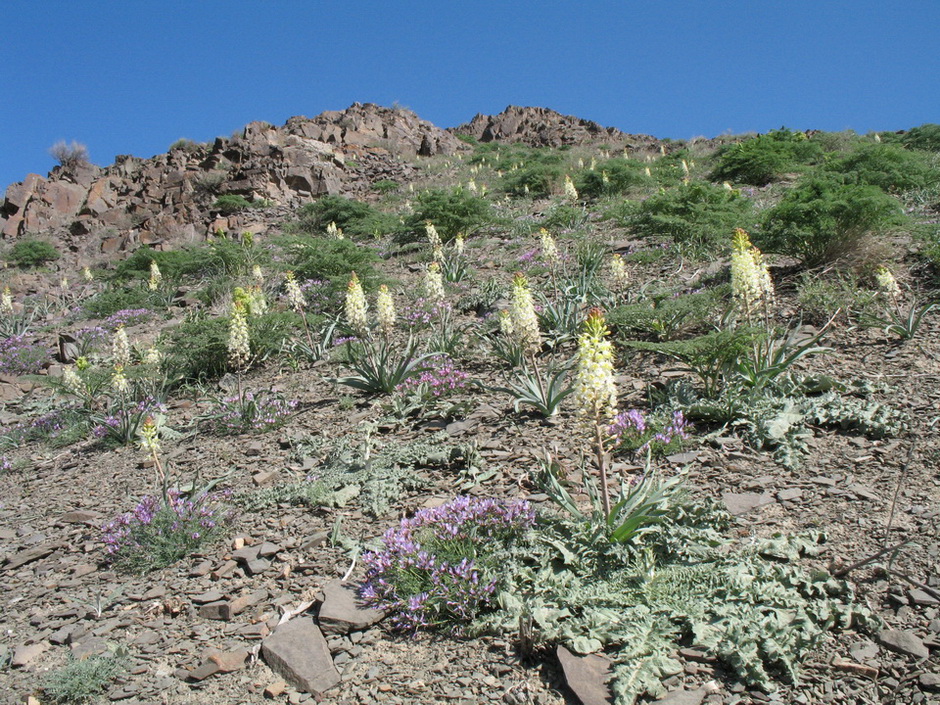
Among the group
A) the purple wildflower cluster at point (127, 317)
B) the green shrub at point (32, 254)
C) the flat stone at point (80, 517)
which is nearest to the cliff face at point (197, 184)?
the green shrub at point (32, 254)

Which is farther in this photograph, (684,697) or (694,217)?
(694,217)

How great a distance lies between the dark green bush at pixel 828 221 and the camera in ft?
22.8

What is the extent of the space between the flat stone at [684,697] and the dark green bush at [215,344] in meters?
7.34

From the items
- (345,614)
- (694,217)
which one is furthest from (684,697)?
(694,217)

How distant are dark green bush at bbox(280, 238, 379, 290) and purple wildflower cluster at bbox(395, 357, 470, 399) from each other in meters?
4.13

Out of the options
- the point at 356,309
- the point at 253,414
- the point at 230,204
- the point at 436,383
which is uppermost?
the point at 230,204

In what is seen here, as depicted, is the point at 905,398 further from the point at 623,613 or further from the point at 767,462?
the point at 623,613

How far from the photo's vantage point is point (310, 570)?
365 centimetres

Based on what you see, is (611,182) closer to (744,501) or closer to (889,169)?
(889,169)

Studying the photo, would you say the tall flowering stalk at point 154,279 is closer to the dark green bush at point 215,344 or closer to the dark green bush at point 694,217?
the dark green bush at point 215,344

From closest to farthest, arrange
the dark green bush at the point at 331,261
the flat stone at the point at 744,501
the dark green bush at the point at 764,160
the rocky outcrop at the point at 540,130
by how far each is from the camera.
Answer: the flat stone at the point at 744,501 < the dark green bush at the point at 331,261 < the dark green bush at the point at 764,160 < the rocky outcrop at the point at 540,130

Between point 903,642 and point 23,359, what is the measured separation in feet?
43.4

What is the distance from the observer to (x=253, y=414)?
6375 millimetres

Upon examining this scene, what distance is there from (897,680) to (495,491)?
2.46 m
